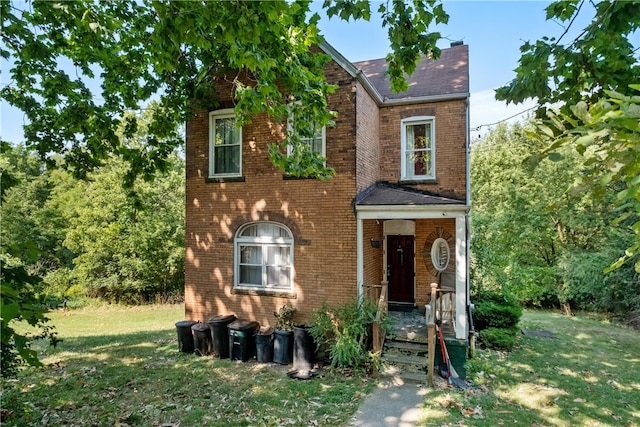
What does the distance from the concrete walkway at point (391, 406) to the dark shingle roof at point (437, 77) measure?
764cm

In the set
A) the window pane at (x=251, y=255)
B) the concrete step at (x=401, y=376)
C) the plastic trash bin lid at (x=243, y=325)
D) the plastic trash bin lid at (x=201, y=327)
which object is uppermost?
the window pane at (x=251, y=255)

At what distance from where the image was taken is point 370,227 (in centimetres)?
1072

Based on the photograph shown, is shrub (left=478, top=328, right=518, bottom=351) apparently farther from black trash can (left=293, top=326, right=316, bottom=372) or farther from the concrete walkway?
black trash can (left=293, top=326, right=316, bottom=372)

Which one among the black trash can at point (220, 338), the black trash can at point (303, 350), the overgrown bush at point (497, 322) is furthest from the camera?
the overgrown bush at point (497, 322)

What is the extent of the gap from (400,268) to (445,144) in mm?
4061

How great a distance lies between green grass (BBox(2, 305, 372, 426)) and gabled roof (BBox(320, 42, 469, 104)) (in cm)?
724

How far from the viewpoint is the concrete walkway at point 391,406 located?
6.00 metres

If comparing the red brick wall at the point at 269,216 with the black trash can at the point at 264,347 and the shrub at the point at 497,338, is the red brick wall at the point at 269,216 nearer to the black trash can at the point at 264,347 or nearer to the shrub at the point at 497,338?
the black trash can at the point at 264,347

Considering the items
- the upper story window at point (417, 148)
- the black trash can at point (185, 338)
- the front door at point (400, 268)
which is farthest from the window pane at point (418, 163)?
the black trash can at point (185, 338)

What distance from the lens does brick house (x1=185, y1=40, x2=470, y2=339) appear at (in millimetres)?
9031

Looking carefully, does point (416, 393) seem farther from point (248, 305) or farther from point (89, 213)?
point (89, 213)

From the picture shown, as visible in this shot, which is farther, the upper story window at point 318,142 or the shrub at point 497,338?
the shrub at point 497,338

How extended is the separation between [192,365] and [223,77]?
25.1ft

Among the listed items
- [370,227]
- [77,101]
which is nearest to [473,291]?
[370,227]
